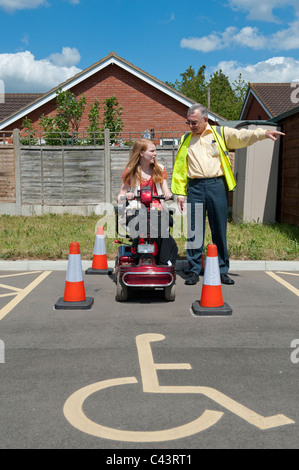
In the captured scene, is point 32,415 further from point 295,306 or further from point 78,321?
point 295,306

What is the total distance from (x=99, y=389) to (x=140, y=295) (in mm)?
2712

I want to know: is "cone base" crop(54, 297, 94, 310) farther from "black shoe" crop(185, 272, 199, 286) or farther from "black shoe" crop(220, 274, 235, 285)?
"black shoe" crop(220, 274, 235, 285)

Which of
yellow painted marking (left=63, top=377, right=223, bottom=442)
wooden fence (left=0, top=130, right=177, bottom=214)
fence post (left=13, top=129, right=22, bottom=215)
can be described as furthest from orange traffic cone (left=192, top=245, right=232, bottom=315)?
fence post (left=13, top=129, right=22, bottom=215)

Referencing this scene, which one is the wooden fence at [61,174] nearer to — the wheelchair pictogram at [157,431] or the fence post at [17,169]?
the fence post at [17,169]

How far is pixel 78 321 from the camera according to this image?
15.0 ft

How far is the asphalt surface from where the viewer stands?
2475 millimetres

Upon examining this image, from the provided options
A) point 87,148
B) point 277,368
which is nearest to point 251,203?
point 87,148

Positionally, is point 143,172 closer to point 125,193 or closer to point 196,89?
point 125,193

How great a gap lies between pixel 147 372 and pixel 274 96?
24.8 meters

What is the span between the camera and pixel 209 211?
612 centimetres

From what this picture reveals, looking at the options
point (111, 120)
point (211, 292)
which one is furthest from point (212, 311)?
point (111, 120)

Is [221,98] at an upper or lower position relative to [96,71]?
upper

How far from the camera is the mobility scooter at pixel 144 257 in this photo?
5062mm

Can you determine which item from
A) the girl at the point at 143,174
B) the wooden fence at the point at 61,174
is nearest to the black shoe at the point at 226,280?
the girl at the point at 143,174
